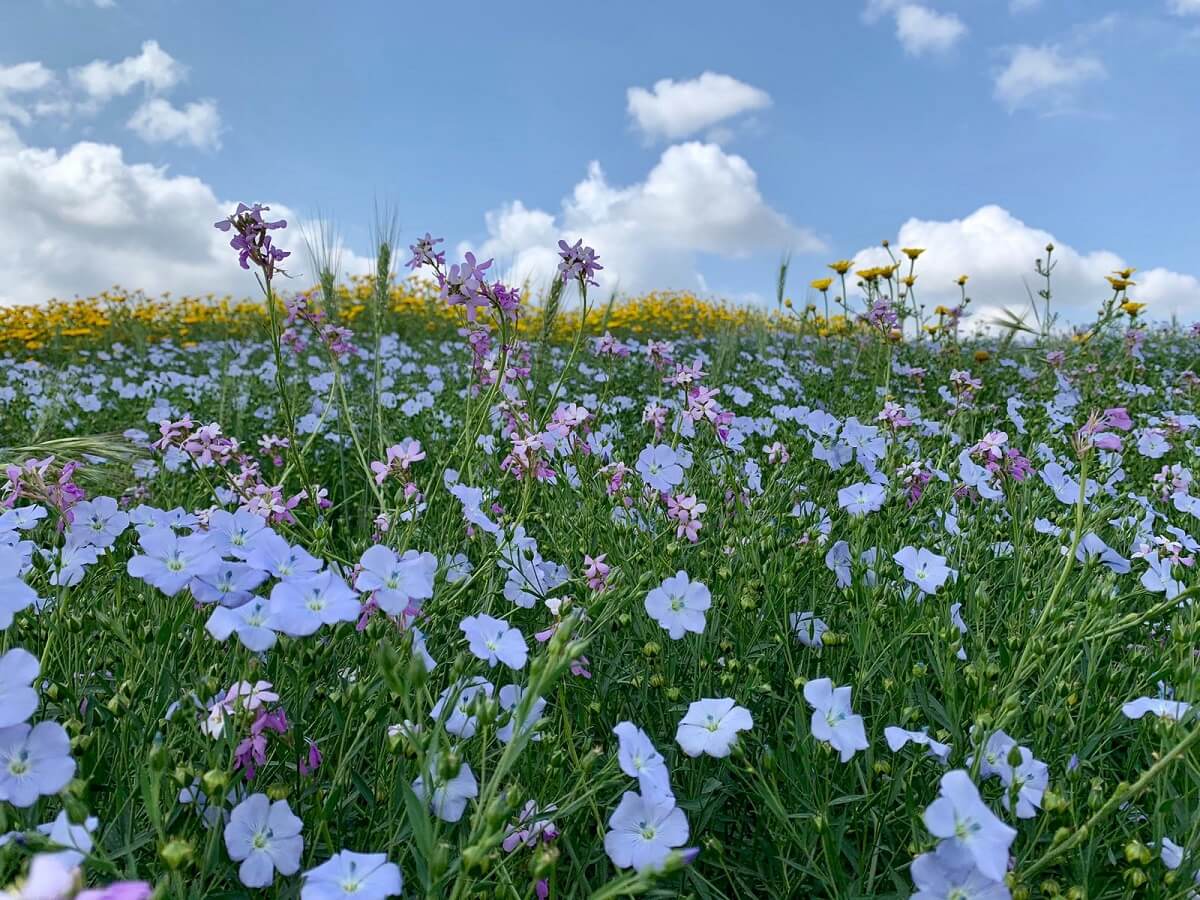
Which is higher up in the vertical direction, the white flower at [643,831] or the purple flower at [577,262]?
the purple flower at [577,262]

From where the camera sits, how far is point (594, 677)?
1782 mm

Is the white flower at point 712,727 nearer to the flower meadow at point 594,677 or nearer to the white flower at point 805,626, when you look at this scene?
the flower meadow at point 594,677

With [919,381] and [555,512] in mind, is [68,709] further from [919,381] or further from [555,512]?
[919,381]

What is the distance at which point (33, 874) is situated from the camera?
19.7 inches

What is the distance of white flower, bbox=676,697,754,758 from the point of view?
121 cm

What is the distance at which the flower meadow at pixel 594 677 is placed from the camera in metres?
1.04

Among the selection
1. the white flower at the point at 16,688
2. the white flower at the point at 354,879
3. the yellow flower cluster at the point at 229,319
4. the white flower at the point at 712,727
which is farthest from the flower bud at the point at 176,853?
the yellow flower cluster at the point at 229,319

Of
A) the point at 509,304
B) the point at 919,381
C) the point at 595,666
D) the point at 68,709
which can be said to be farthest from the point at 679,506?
the point at 919,381

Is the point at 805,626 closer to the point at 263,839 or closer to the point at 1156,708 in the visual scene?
the point at 1156,708

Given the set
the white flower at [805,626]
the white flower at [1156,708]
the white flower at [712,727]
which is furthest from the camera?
the white flower at [805,626]

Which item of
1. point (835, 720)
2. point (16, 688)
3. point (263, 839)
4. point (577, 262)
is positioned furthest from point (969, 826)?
point (577, 262)

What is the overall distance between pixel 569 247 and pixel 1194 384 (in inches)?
192

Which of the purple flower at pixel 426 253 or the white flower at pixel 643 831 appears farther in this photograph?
the purple flower at pixel 426 253

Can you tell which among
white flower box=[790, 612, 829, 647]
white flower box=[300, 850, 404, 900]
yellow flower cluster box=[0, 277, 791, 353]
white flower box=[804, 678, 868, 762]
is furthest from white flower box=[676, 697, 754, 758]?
yellow flower cluster box=[0, 277, 791, 353]
